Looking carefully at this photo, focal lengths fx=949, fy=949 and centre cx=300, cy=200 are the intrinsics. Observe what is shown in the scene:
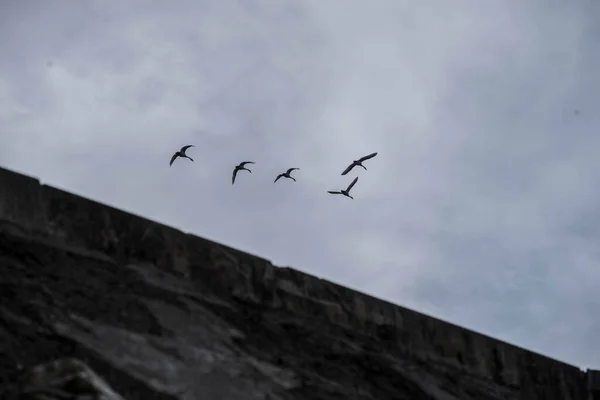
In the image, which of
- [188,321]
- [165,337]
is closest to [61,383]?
[165,337]

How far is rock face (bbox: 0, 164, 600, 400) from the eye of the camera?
3439 mm

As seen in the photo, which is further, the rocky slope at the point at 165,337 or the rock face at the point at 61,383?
the rocky slope at the point at 165,337

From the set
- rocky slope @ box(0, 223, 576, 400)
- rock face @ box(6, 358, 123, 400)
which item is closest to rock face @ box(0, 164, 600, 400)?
rocky slope @ box(0, 223, 576, 400)

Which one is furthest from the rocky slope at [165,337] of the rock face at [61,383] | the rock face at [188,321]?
the rock face at [61,383]

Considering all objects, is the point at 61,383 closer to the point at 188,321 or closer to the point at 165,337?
the point at 165,337

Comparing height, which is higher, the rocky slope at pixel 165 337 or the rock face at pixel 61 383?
the rocky slope at pixel 165 337

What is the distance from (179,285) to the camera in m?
3.89

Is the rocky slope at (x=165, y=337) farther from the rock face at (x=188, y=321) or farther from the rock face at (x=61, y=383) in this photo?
the rock face at (x=61, y=383)

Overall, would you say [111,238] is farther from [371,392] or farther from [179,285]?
[371,392]

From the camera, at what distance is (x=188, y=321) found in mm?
3764

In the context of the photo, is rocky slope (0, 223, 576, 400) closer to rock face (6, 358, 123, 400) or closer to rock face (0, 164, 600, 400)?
rock face (0, 164, 600, 400)

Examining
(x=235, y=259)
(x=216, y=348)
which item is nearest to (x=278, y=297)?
(x=235, y=259)

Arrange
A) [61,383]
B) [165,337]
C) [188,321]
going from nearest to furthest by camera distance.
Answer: [61,383] < [165,337] < [188,321]

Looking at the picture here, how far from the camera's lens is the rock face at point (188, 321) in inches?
135
